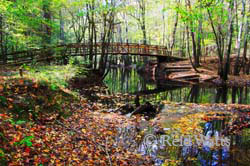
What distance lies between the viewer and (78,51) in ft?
59.1

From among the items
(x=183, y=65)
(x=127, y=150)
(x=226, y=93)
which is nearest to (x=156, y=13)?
(x=183, y=65)

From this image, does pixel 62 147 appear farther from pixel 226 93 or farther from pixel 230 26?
pixel 230 26

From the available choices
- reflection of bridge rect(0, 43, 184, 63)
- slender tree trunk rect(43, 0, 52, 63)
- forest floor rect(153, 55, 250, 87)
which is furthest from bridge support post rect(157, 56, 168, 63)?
slender tree trunk rect(43, 0, 52, 63)

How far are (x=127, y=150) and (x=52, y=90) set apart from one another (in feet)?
11.5

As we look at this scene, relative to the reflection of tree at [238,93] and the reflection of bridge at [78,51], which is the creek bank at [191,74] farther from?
the reflection of bridge at [78,51]

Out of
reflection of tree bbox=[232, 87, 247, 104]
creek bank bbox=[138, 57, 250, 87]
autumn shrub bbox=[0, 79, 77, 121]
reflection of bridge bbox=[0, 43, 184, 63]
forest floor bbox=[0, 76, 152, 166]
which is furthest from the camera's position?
creek bank bbox=[138, 57, 250, 87]

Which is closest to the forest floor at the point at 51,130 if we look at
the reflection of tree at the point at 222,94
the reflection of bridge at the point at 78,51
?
the reflection of tree at the point at 222,94

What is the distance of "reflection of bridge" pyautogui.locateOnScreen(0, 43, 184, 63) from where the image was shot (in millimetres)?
13953

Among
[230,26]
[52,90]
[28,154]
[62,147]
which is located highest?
[230,26]

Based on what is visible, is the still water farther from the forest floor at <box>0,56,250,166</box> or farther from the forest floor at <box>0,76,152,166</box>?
the forest floor at <box>0,76,152,166</box>

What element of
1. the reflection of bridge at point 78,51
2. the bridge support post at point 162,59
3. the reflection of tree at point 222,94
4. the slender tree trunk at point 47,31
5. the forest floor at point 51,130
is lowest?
the reflection of tree at point 222,94

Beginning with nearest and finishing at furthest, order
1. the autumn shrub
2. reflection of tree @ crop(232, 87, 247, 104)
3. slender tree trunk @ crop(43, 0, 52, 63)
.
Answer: the autumn shrub, reflection of tree @ crop(232, 87, 247, 104), slender tree trunk @ crop(43, 0, 52, 63)

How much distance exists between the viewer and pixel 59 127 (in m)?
5.40

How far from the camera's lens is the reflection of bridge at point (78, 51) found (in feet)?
45.8
